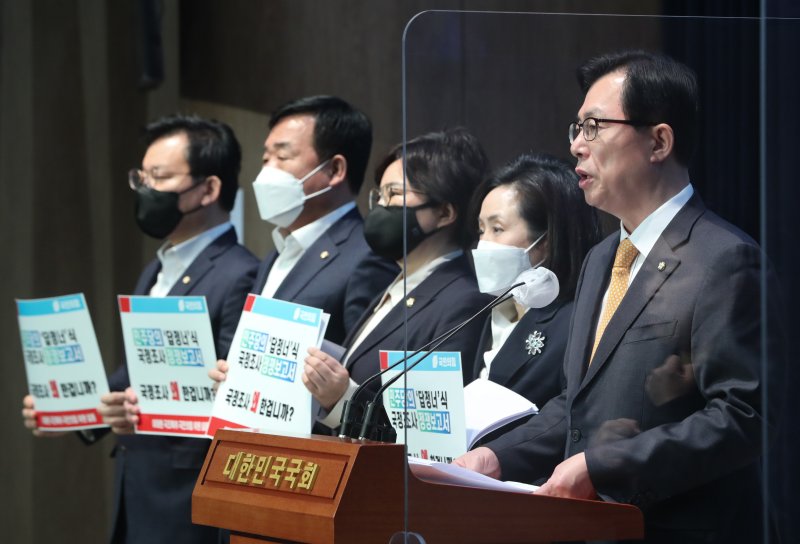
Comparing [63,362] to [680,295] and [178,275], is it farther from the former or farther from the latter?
[680,295]

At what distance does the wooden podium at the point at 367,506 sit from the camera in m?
1.68

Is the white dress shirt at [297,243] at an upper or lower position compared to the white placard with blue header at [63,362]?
upper

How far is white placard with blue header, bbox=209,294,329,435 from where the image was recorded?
276 centimetres

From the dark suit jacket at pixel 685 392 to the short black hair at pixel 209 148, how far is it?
2.45 metres

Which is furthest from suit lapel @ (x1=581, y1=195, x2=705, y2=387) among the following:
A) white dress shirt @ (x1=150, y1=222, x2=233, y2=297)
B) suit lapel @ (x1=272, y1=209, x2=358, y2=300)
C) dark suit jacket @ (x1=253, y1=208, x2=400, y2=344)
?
white dress shirt @ (x1=150, y1=222, x2=233, y2=297)

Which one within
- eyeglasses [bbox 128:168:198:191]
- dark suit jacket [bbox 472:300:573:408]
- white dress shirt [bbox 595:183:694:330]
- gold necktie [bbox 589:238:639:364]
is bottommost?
dark suit jacket [bbox 472:300:573:408]

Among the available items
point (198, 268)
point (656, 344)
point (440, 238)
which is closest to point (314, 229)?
point (198, 268)

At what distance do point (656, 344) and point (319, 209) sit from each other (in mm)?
1969

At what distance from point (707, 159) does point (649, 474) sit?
0.50 metres

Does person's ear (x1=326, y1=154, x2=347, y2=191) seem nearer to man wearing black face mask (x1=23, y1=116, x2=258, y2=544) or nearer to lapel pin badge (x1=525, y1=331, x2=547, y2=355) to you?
man wearing black face mask (x1=23, y1=116, x2=258, y2=544)

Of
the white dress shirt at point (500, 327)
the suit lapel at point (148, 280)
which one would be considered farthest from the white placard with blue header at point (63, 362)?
the white dress shirt at point (500, 327)

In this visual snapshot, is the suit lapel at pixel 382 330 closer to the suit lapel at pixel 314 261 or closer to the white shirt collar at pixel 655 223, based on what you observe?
the suit lapel at pixel 314 261

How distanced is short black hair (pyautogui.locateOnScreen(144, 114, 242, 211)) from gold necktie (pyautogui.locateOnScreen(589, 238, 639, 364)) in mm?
2395

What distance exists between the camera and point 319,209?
358 cm
